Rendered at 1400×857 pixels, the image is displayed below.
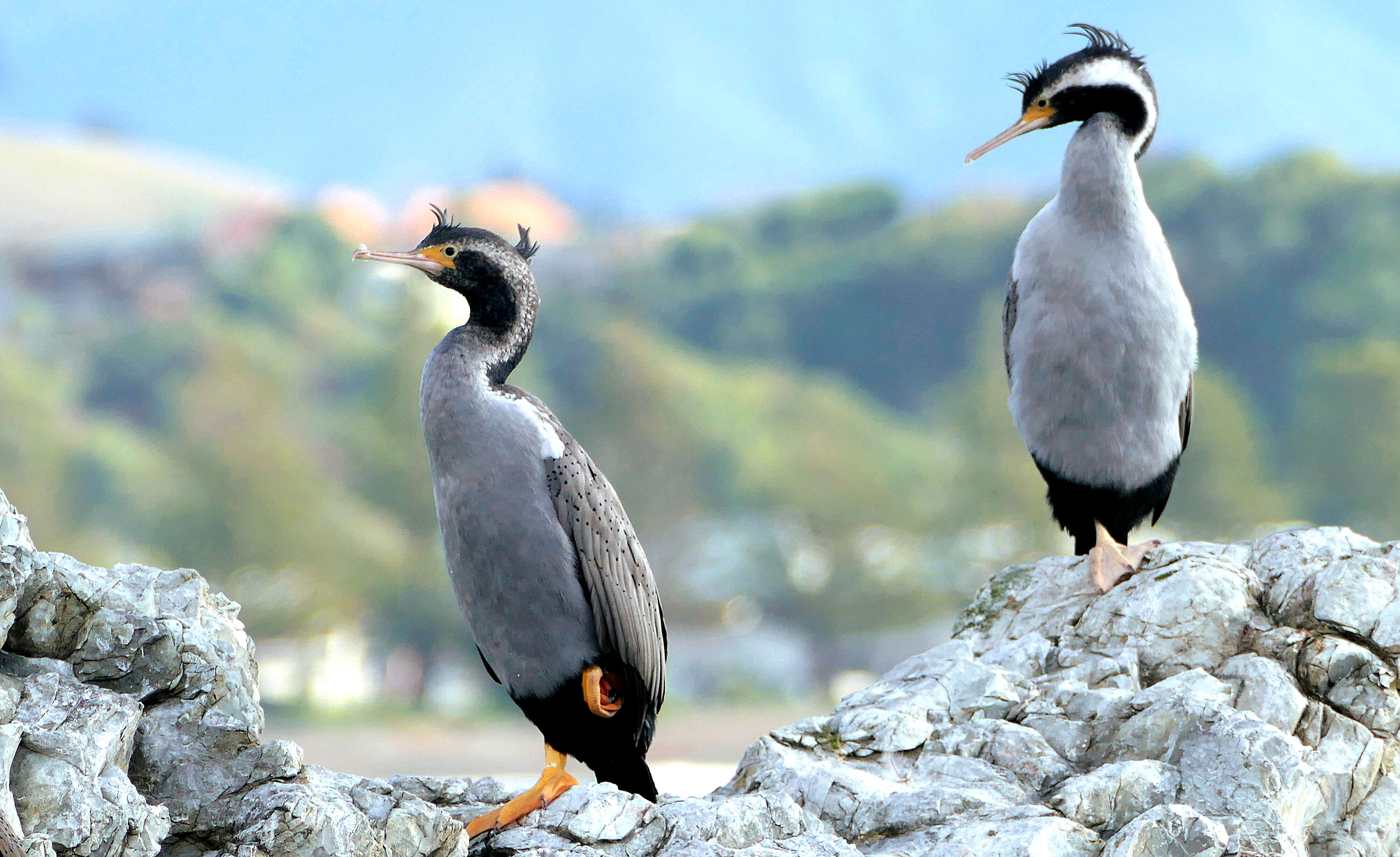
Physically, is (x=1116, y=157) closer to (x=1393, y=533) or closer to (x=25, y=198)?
(x=1393, y=533)

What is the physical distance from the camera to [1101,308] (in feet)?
21.0

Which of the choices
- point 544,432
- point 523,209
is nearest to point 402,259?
point 544,432

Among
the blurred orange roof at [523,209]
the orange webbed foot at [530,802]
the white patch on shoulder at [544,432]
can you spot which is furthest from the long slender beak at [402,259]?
the blurred orange roof at [523,209]

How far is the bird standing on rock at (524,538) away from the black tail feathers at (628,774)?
0.10m

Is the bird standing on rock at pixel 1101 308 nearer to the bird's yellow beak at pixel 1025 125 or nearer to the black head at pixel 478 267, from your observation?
the bird's yellow beak at pixel 1025 125

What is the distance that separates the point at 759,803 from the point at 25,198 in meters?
75.3

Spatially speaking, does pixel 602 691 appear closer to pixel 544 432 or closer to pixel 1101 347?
pixel 544 432

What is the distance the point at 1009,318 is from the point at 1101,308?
1.82ft

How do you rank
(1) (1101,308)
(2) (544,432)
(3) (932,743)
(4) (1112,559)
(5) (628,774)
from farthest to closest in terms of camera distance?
A: (4) (1112,559)
(1) (1101,308)
(3) (932,743)
(5) (628,774)
(2) (544,432)

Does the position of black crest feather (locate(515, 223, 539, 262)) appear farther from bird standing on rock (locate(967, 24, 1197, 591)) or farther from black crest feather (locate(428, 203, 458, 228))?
bird standing on rock (locate(967, 24, 1197, 591))

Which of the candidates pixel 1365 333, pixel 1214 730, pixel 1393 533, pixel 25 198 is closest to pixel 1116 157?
pixel 1214 730

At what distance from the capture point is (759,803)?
5102mm

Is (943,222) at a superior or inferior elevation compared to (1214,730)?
superior

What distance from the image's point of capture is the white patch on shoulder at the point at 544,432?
5.36 meters
